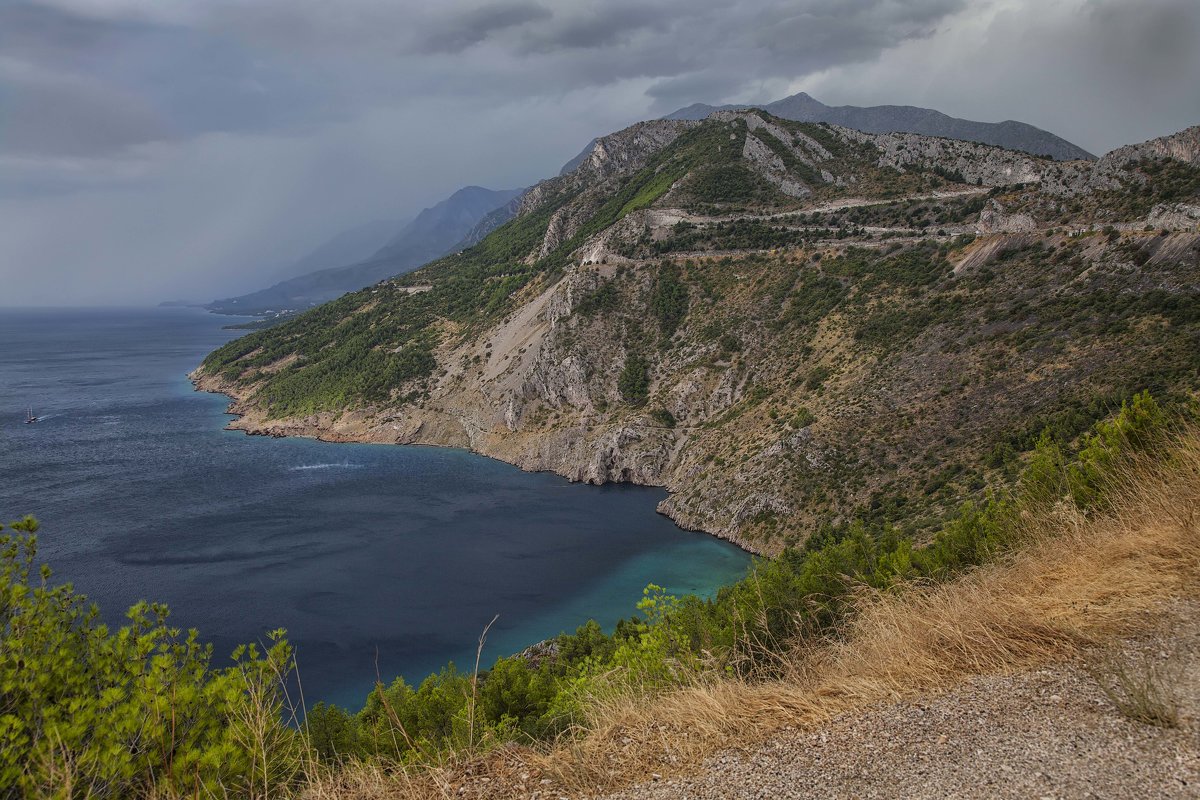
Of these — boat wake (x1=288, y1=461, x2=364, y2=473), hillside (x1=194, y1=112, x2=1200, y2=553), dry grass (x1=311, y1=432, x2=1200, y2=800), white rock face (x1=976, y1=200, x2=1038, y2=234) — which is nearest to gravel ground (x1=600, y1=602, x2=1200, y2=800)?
dry grass (x1=311, y1=432, x2=1200, y2=800)

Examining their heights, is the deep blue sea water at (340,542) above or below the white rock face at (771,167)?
below

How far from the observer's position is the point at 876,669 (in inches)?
251

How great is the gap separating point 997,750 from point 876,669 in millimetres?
1592

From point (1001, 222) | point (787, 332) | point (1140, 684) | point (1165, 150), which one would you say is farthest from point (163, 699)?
point (1165, 150)

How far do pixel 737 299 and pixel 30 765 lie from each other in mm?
65629

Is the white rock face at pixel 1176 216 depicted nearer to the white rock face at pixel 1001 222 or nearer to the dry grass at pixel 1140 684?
the white rock face at pixel 1001 222

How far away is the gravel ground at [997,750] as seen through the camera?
171 inches

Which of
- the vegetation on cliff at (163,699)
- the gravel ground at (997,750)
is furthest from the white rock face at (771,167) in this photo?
the gravel ground at (997,750)

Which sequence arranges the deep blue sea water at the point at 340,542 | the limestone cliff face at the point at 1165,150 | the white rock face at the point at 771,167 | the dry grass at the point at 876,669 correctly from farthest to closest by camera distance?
the white rock face at the point at 771,167, the limestone cliff face at the point at 1165,150, the deep blue sea water at the point at 340,542, the dry grass at the point at 876,669

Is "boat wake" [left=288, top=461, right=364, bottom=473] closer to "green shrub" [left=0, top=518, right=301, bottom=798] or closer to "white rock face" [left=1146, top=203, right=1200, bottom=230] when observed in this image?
"green shrub" [left=0, top=518, right=301, bottom=798]

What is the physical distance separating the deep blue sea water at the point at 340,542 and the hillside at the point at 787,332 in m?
6.02

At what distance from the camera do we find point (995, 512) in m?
16.3

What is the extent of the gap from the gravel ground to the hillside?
2850cm

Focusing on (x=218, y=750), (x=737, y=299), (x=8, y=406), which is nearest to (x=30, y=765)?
(x=218, y=750)
